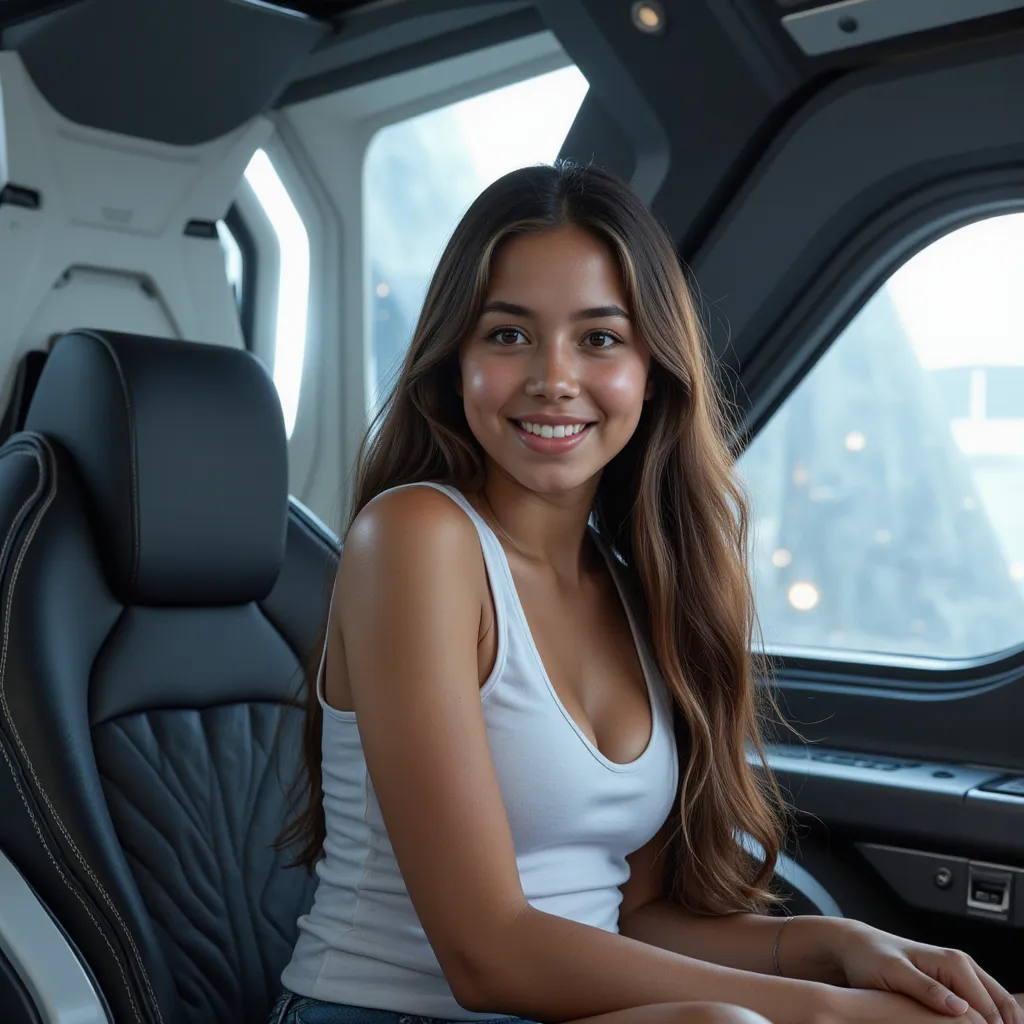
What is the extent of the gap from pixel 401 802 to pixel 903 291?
171 cm

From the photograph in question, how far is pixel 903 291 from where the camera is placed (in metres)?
2.57

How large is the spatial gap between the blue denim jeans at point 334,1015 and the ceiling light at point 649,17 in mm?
1754

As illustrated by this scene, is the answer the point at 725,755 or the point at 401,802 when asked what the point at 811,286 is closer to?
the point at 725,755

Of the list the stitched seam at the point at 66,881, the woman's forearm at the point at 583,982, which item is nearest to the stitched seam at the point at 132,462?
the stitched seam at the point at 66,881

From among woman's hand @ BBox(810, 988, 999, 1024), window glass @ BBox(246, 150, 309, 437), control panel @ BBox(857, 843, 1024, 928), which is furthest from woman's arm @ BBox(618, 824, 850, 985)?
window glass @ BBox(246, 150, 309, 437)

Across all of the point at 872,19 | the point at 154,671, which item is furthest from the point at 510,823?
the point at 872,19

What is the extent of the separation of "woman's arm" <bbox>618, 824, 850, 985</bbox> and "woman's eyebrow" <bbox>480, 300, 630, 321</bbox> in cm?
69

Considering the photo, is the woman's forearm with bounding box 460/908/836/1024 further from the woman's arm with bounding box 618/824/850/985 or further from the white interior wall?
the white interior wall

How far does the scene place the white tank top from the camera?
1404mm

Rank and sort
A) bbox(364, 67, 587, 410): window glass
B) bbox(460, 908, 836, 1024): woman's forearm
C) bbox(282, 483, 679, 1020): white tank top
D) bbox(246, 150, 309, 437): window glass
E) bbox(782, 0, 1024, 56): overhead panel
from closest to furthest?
bbox(460, 908, 836, 1024): woman's forearm
bbox(282, 483, 679, 1020): white tank top
bbox(782, 0, 1024, 56): overhead panel
bbox(364, 67, 587, 410): window glass
bbox(246, 150, 309, 437): window glass

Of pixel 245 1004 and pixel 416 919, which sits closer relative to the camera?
pixel 416 919

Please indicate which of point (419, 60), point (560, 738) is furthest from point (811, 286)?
point (560, 738)

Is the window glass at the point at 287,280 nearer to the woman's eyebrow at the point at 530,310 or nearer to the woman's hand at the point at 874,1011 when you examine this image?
the woman's eyebrow at the point at 530,310

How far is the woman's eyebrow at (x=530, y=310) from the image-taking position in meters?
1.49
